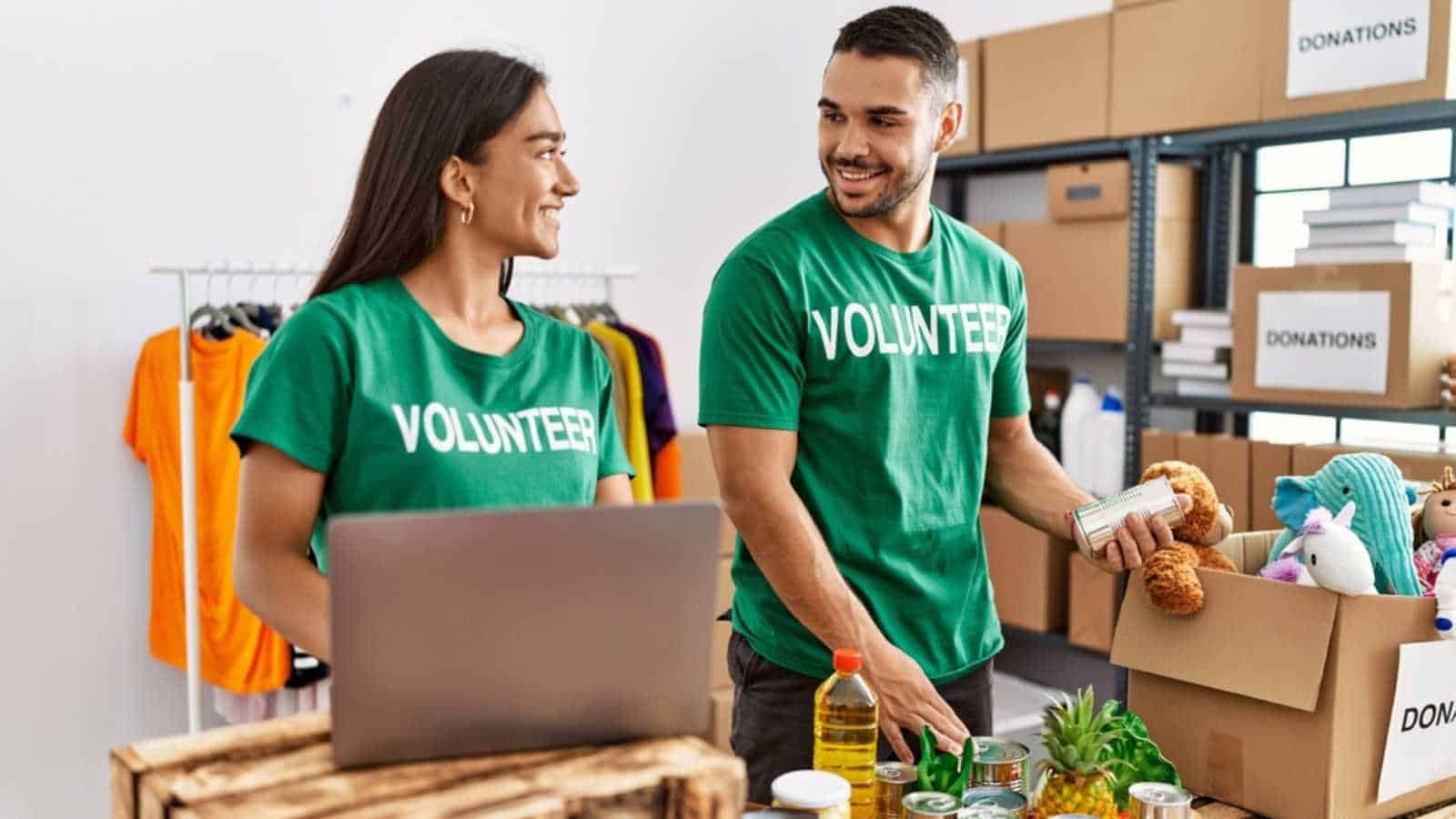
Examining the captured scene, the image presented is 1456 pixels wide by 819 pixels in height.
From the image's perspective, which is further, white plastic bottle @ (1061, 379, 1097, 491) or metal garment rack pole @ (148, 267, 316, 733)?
white plastic bottle @ (1061, 379, 1097, 491)

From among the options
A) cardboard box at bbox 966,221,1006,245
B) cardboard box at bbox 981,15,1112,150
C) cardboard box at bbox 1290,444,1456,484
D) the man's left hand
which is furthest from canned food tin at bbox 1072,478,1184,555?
cardboard box at bbox 966,221,1006,245

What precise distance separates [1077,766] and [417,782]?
67 centimetres

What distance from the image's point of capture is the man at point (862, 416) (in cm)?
148

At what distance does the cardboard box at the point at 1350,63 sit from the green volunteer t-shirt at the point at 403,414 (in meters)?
2.25

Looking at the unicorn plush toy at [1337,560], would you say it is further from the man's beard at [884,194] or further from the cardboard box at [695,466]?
the cardboard box at [695,466]

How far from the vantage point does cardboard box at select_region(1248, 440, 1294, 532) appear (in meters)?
2.95

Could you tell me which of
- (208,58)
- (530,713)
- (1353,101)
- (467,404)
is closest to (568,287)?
(208,58)

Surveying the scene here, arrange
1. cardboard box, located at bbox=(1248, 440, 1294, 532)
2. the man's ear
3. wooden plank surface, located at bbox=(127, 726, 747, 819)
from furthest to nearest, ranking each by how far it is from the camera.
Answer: cardboard box, located at bbox=(1248, 440, 1294, 532) < the man's ear < wooden plank surface, located at bbox=(127, 726, 747, 819)

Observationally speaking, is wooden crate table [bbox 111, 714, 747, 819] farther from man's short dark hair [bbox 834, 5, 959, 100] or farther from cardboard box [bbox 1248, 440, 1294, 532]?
cardboard box [bbox 1248, 440, 1294, 532]

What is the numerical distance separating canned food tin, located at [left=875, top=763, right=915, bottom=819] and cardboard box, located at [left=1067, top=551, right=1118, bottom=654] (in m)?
2.30

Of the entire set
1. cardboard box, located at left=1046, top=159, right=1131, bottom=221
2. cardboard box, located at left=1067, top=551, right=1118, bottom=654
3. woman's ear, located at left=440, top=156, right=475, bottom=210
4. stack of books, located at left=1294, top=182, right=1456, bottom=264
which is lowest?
cardboard box, located at left=1067, top=551, right=1118, bottom=654

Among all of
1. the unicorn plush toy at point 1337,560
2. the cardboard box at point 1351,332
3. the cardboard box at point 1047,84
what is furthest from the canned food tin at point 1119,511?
the cardboard box at point 1047,84

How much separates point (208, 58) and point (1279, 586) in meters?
2.64

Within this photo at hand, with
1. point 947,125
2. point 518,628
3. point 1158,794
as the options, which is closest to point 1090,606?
point 947,125
